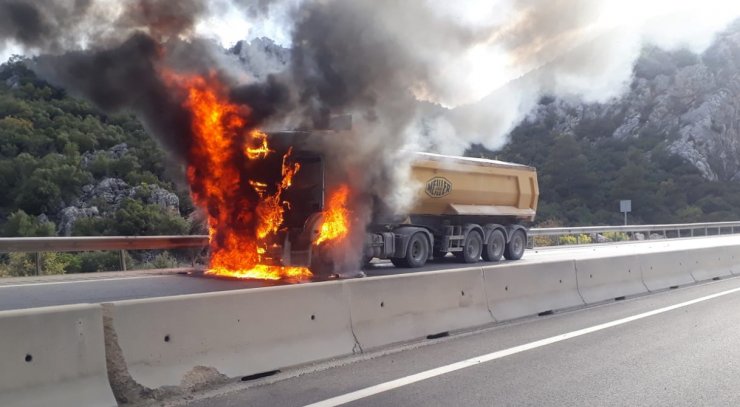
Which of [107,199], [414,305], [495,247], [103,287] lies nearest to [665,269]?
[495,247]

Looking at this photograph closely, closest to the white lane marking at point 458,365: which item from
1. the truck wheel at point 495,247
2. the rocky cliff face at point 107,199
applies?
the truck wheel at point 495,247

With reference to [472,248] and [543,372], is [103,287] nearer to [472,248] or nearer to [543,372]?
[543,372]

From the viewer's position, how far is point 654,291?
12984 millimetres

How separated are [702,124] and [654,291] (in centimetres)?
5907

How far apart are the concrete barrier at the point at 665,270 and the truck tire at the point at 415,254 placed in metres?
5.46

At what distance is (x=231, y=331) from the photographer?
18.8 feet

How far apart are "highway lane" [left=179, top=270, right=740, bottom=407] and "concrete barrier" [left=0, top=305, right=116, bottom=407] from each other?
0.73 meters

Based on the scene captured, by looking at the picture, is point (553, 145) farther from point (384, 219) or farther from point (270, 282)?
point (270, 282)

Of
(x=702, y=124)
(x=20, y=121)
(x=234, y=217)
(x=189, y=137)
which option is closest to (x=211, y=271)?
(x=234, y=217)

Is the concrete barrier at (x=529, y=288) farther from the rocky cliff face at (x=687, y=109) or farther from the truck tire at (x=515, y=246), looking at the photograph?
the rocky cliff face at (x=687, y=109)

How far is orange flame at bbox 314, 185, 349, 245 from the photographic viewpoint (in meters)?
13.0

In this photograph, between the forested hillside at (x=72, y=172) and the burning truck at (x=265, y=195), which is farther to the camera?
the forested hillside at (x=72, y=172)

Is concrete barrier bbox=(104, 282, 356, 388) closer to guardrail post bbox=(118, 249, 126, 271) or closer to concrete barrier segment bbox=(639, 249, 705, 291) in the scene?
concrete barrier segment bbox=(639, 249, 705, 291)

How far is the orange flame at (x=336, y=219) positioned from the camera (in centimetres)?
1296
